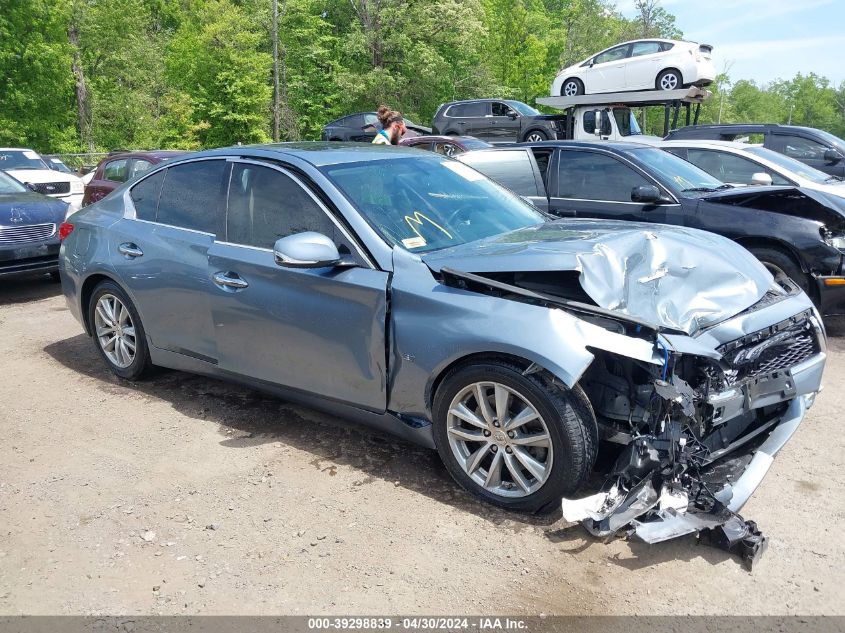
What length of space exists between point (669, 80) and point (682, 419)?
52.1ft

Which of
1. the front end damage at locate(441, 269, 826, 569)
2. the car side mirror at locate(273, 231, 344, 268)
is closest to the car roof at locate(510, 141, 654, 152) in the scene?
the front end damage at locate(441, 269, 826, 569)

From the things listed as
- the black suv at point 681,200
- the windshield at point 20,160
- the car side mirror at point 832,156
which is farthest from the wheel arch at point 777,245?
the windshield at point 20,160

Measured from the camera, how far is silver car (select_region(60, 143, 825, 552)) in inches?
122

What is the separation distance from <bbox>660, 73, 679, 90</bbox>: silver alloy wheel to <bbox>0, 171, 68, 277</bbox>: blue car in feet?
44.9

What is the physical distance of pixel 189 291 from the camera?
176 inches

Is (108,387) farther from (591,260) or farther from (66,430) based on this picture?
(591,260)

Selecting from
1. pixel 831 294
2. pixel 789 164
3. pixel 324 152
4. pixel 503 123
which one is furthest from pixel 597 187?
pixel 503 123

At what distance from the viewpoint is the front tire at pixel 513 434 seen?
3.13m

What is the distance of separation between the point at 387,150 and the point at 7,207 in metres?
6.01

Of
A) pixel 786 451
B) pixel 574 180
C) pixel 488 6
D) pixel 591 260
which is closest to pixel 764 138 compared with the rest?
pixel 574 180

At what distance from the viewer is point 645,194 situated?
638 cm

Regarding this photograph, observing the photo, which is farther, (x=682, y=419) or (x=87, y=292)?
(x=87, y=292)

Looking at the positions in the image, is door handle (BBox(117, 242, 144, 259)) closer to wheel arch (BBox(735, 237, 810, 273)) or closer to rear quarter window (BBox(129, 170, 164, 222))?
rear quarter window (BBox(129, 170, 164, 222))

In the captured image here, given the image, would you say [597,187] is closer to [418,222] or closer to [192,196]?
[418,222]
